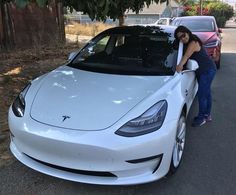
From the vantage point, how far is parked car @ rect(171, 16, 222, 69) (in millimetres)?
8969

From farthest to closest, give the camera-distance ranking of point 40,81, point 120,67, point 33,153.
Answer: point 120,67 < point 40,81 < point 33,153

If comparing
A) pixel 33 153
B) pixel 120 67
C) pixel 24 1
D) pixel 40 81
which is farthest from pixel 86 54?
pixel 33 153

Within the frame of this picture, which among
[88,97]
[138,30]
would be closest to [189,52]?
[138,30]

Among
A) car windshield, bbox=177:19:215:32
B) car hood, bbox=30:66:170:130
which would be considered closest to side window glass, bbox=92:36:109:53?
car hood, bbox=30:66:170:130

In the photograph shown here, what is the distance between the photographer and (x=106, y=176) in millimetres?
3178

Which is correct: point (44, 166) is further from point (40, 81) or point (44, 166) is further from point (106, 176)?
point (40, 81)

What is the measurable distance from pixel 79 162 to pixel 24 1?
1.76 metres

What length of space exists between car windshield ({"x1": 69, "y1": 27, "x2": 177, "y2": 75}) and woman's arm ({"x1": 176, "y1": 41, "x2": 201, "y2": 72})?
89 millimetres

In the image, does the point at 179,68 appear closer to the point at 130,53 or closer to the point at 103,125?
the point at 130,53

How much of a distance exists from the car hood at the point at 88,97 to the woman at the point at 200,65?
0.80m

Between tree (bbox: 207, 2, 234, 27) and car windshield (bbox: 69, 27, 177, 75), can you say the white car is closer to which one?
car windshield (bbox: 69, 27, 177, 75)

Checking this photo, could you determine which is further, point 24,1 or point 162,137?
point 24,1

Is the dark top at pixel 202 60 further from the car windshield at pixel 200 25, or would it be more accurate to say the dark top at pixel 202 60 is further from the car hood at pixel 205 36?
the car windshield at pixel 200 25

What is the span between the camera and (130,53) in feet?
15.5
